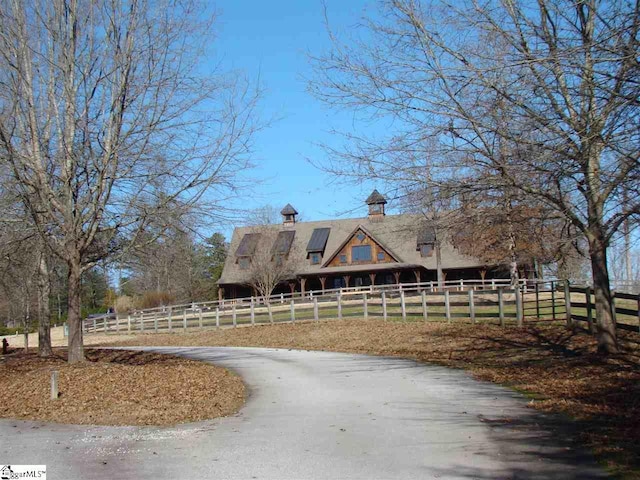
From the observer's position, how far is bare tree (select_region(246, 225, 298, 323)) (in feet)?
166

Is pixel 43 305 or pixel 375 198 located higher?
pixel 375 198

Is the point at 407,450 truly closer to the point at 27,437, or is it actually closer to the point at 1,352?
the point at 27,437

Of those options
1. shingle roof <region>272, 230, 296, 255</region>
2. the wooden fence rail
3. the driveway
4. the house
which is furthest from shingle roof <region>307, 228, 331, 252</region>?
the driveway

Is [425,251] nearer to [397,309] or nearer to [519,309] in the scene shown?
[397,309]

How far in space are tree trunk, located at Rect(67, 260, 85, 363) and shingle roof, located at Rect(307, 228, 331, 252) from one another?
40446 millimetres

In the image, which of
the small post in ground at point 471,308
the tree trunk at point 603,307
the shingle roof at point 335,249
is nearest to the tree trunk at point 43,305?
the small post in ground at point 471,308

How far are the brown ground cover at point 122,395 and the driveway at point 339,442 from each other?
21.6 inches

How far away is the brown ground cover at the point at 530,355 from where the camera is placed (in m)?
8.02

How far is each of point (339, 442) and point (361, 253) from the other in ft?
150

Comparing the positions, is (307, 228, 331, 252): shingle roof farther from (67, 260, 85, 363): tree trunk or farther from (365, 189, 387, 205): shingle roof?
(365, 189, 387, 205): shingle roof

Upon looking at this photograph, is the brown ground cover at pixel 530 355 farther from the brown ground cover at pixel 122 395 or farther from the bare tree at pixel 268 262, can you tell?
the bare tree at pixel 268 262

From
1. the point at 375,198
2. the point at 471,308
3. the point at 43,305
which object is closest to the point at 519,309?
the point at 471,308

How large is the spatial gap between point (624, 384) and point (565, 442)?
4041 mm

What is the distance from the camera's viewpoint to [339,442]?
25.7ft
